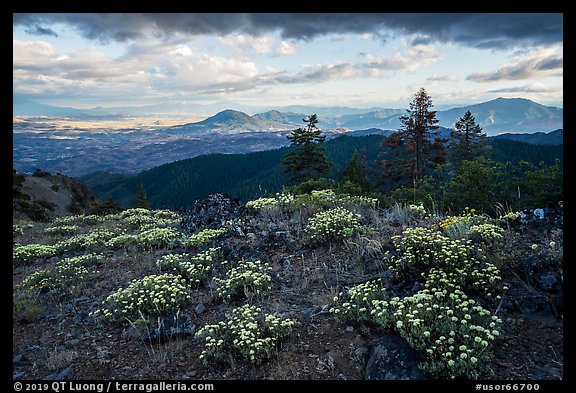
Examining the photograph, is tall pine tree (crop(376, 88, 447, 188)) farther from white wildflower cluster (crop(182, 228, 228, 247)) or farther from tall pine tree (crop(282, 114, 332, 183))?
white wildflower cluster (crop(182, 228, 228, 247))

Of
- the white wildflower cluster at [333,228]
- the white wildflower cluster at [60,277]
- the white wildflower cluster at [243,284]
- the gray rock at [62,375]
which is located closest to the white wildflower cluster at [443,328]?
the white wildflower cluster at [243,284]

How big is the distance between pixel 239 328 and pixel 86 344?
2.95m

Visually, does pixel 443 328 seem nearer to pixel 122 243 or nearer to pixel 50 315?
pixel 50 315

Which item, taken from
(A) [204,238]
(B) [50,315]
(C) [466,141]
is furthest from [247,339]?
(C) [466,141]

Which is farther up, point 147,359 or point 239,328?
point 239,328

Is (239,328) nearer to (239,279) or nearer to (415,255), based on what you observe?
(239,279)

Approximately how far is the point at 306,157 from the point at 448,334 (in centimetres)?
2247

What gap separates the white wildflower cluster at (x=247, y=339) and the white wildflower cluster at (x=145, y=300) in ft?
4.51

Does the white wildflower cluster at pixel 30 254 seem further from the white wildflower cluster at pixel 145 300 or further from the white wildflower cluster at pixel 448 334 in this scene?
the white wildflower cluster at pixel 448 334

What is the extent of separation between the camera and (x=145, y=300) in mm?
6297

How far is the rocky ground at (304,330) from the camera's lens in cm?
428

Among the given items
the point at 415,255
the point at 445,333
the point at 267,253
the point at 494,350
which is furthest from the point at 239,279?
the point at 494,350
